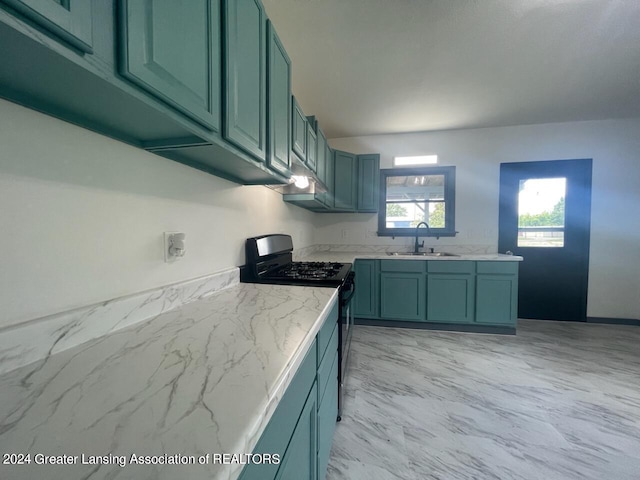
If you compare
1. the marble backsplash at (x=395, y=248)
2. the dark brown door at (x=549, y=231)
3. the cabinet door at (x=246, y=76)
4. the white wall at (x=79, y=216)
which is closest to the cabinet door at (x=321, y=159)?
the marble backsplash at (x=395, y=248)

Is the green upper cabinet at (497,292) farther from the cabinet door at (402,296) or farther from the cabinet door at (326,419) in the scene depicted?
the cabinet door at (326,419)

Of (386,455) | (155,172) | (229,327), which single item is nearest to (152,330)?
(229,327)

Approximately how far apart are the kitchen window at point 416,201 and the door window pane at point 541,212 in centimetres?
86

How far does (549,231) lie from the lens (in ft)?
10.5

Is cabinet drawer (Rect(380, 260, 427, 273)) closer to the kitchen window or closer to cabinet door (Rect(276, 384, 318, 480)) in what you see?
the kitchen window

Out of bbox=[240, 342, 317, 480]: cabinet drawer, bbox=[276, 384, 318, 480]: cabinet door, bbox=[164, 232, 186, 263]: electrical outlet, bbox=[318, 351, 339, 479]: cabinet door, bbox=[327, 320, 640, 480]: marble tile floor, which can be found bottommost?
bbox=[327, 320, 640, 480]: marble tile floor

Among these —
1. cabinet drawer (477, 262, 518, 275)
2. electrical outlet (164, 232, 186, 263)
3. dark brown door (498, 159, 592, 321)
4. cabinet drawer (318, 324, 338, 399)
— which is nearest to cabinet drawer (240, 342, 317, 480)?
cabinet drawer (318, 324, 338, 399)

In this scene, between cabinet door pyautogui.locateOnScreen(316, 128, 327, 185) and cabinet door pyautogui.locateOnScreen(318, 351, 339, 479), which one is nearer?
cabinet door pyautogui.locateOnScreen(318, 351, 339, 479)

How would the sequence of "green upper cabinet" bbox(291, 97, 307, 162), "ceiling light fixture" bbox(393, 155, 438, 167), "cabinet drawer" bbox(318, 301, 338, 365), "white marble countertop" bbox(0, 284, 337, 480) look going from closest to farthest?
"white marble countertop" bbox(0, 284, 337, 480) < "cabinet drawer" bbox(318, 301, 338, 365) < "green upper cabinet" bbox(291, 97, 307, 162) < "ceiling light fixture" bbox(393, 155, 438, 167)

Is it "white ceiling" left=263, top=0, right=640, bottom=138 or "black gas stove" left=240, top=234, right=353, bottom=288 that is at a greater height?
"white ceiling" left=263, top=0, right=640, bottom=138

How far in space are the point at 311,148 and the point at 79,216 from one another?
1.64 meters

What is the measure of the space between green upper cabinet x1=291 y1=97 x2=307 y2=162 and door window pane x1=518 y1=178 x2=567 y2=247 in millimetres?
3104

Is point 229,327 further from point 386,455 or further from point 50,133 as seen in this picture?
point 386,455

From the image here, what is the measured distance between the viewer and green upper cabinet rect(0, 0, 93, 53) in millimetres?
365
